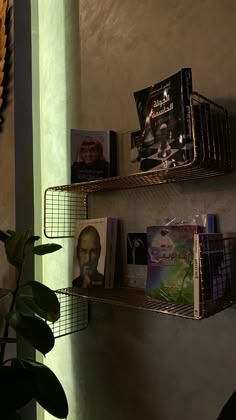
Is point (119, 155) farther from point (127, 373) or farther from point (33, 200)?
point (127, 373)

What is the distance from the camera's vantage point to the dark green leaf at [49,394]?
3.28 ft

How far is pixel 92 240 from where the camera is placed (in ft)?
4.06

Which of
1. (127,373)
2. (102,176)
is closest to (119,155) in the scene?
(102,176)

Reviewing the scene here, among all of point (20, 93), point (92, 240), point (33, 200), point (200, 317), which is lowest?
point (200, 317)

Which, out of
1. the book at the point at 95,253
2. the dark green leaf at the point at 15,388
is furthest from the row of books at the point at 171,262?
the dark green leaf at the point at 15,388

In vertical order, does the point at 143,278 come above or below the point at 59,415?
above

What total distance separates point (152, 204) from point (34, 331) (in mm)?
554

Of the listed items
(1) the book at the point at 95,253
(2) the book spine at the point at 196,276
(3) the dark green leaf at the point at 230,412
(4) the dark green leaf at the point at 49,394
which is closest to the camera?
(3) the dark green leaf at the point at 230,412

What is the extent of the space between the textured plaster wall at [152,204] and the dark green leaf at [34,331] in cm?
30

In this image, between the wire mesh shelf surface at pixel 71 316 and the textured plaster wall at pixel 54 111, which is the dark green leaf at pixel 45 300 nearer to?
the wire mesh shelf surface at pixel 71 316

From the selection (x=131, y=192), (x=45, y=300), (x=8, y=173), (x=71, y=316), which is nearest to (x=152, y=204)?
(x=131, y=192)

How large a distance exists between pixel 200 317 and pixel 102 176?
0.62 m

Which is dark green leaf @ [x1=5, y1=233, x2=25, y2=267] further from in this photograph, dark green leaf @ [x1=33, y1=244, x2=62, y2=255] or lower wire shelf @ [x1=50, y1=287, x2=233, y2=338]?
lower wire shelf @ [x1=50, y1=287, x2=233, y2=338]

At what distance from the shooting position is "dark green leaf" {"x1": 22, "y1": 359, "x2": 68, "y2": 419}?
39.4 inches
